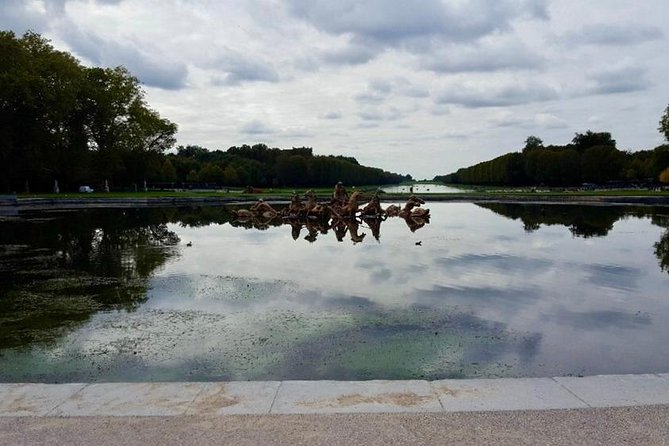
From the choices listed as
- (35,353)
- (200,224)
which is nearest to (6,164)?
(200,224)

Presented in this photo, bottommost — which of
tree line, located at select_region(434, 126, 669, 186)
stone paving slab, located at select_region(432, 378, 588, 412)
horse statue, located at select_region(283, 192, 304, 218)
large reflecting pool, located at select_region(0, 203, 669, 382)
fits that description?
large reflecting pool, located at select_region(0, 203, 669, 382)

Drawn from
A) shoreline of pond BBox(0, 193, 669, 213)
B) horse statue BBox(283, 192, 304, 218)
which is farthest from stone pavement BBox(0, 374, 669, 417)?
shoreline of pond BBox(0, 193, 669, 213)

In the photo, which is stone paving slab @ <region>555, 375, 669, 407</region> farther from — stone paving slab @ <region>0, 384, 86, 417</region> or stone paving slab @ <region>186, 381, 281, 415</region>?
stone paving slab @ <region>0, 384, 86, 417</region>

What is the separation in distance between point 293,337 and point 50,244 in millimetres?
16001

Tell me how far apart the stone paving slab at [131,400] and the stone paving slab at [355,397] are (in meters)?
0.97

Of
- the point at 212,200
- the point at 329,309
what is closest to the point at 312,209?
the point at 329,309

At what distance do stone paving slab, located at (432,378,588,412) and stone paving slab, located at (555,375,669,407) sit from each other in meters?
0.15

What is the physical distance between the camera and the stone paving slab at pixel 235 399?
205 inches

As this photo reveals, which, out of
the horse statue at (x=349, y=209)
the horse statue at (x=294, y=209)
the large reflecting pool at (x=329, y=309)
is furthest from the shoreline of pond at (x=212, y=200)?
the large reflecting pool at (x=329, y=309)

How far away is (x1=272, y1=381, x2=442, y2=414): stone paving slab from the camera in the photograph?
5211 millimetres

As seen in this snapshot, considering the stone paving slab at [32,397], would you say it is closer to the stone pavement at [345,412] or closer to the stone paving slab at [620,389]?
the stone pavement at [345,412]

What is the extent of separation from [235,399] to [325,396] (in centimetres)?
89

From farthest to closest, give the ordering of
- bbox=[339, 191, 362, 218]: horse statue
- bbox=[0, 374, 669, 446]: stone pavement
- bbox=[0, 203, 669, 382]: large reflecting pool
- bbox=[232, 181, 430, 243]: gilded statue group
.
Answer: bbox=[339, 191, 362, 218]: horse statue, bbox=[232, 181, 430, 243]: gilded statue group, bbox=[0, 203, 669, 382]: large reflecting pool, bbox=[0, 374, 669, 446]: stone pavement

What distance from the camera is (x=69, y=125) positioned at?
6112 cm
